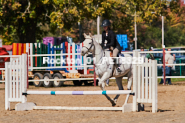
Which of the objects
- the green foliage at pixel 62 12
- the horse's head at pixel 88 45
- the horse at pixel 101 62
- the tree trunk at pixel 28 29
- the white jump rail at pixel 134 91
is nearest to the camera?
the white jump rail at pixel 134 91

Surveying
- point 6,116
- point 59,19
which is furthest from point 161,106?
point 59,19

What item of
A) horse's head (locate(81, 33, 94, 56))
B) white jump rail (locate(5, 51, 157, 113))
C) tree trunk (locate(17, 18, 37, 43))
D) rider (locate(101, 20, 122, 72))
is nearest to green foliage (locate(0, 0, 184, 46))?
tree trunk (locate(17, 18, 37, 43))

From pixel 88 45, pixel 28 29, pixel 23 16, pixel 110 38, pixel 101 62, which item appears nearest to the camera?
pixel 88 45

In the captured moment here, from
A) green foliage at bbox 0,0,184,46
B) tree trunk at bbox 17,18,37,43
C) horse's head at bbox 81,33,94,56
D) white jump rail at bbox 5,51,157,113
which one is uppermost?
green foliage at bbox 0,0,184,46

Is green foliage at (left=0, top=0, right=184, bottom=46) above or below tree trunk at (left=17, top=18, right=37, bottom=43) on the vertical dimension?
above

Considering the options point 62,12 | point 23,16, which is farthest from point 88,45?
point 23,16

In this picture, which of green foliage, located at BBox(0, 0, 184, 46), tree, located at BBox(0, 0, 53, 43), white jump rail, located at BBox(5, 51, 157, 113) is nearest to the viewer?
white jump rail, located at BBox(5, 51, 157, 113)

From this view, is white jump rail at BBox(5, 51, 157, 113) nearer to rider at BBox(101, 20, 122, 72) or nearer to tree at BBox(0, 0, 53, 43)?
rider at BBox(101, 20, 122, 72)

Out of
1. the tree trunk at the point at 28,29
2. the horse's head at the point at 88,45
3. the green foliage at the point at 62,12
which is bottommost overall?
the horse's head at the point at 88,45

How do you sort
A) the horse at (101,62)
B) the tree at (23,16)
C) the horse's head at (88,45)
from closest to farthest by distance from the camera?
the horse's head at (88,45)
the horse at (101,62)
the tree at (23,16)

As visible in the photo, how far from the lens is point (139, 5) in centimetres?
2406

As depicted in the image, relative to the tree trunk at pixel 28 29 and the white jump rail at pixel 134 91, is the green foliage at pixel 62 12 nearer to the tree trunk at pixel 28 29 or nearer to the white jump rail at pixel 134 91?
the tree trunk at pixel 28 29

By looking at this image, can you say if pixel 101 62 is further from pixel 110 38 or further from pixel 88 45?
pixel 110 38

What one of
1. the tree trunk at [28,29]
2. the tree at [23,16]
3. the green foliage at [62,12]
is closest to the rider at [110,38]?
the green foliage at [62,12]
